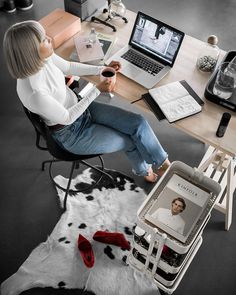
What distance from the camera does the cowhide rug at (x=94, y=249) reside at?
2.40m

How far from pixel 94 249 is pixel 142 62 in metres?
1.24

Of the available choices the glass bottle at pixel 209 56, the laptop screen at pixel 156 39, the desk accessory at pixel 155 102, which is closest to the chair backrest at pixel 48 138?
the desk accessory at pixel 155 102

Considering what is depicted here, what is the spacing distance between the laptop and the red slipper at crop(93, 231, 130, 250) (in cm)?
99

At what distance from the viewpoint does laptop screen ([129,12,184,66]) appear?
2354 mm

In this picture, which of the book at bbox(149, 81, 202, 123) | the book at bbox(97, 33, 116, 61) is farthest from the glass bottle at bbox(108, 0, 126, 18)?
the book at bbox(149, 81, 202, 123)

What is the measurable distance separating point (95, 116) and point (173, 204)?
85 centimetres

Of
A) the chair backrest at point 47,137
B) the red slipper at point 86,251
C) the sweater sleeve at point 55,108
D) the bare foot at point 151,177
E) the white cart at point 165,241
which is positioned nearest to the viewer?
the white cart at point 165,241

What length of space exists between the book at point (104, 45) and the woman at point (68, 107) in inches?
4.4

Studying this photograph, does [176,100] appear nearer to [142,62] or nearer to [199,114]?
[199,114]

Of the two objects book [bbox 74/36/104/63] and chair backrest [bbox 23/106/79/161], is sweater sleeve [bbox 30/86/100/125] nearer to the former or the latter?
chair backrest [bbox 23/106/79/161]

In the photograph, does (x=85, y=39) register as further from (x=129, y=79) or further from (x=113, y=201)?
(x=113, y=201)

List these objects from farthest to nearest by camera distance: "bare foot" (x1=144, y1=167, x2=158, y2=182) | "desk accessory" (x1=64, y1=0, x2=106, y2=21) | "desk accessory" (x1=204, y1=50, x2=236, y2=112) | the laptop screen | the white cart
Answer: "bare foot" (x1=144, y1=167, x2=158, y2=182)
"desk accessory" (x1=64, y1=0, x2=106, y2=21)
the laptop screen
"desk accessory" (x1=204, y1=50, x2=236, y2=112)
the white cart

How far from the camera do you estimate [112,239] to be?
8.39ft

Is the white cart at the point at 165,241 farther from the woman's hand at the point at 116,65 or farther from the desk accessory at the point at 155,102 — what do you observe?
the woman's hand at the point at 116,65
